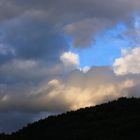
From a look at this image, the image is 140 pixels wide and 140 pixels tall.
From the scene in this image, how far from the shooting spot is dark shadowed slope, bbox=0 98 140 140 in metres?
38.8

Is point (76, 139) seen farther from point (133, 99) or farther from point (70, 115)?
point (133, 99)

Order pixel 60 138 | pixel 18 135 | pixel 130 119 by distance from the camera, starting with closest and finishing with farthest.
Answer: pixel 60 138, pixel 130 119, pixel 18 135

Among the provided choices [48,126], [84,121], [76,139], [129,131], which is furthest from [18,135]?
[129,131]

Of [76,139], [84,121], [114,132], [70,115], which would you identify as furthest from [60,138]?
[70,115]

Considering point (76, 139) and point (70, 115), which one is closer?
point (76, 139)

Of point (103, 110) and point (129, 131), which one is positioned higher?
point (103, 110)

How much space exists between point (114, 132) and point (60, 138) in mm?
4549

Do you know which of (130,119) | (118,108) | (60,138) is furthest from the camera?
(118,108)

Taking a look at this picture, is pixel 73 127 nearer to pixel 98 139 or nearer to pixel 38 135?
pixel 38 135

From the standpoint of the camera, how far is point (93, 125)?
4388cm

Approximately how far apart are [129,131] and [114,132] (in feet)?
4.27

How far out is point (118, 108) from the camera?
4931 centimetres

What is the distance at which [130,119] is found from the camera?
140 ft

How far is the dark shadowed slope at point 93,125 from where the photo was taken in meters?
38.8
